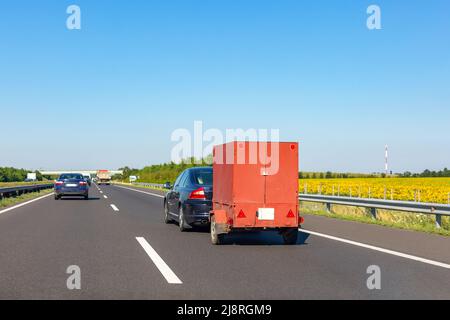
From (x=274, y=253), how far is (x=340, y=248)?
1405mm

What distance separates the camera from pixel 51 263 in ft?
29.0

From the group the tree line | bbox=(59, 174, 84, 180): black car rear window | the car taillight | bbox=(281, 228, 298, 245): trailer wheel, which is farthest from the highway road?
the tree line

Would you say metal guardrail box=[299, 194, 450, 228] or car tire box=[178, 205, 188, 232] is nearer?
metal guardrail box=[299, 194, 450, 228]

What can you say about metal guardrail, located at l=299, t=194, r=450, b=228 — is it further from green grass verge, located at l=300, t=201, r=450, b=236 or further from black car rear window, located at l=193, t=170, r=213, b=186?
black car rear window, located at l=193, t=170, r=213, b=186

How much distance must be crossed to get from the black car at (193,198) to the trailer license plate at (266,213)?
2.45 m

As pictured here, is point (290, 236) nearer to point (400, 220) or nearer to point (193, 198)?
point (193, 198)

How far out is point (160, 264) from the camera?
28.8 ft

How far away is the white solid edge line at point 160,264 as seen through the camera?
7.52 m

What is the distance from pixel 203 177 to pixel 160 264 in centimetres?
513

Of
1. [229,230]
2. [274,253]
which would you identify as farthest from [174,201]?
[274,253]

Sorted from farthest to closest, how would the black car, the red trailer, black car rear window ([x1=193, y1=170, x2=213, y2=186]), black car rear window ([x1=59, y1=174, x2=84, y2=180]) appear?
1. black car rear window ([x1=59, y1=174, x2=84, y2=180])
2. black car rear window ([x1=193, y1=170, x2=213, y2=186])
3. the black car
4. the red trailer

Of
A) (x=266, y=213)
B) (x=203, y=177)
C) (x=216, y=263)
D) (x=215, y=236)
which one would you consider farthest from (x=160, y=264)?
(x=203, y=177)

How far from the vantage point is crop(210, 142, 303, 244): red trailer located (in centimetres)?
1066

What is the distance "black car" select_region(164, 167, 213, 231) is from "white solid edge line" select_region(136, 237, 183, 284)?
5.20 ft
